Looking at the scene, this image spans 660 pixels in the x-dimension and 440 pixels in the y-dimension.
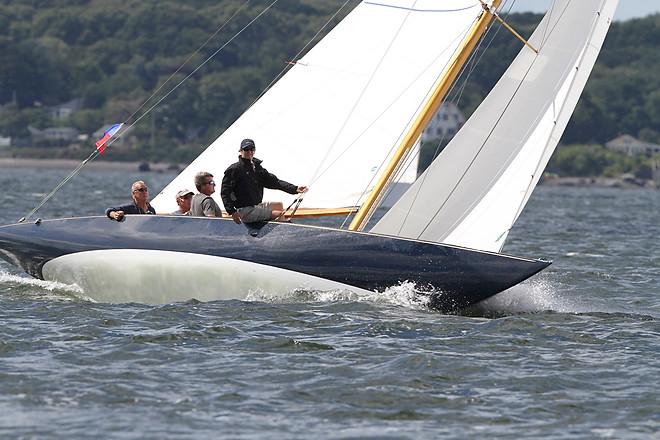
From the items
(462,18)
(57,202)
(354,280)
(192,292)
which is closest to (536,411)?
(354,280)

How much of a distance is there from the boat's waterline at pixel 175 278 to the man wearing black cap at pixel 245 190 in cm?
53

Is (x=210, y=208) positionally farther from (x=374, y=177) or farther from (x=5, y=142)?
(x=5, y=142)

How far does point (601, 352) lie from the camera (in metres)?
14.3

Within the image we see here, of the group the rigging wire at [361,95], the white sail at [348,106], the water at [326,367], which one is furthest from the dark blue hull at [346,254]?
the rigging wire at [361,95]

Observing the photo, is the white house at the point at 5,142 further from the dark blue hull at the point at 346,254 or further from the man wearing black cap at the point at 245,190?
the man wearing black cap at the point at 245,190

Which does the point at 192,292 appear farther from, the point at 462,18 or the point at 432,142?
the point at 432,142

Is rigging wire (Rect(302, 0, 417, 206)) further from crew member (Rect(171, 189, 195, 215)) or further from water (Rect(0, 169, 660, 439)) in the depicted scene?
water (Rect(0, 169, 660, 439))

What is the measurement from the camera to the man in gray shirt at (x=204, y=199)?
670 inches

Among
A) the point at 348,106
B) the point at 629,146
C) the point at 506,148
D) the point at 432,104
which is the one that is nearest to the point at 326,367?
the point at 432,104

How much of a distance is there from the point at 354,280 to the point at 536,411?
15.7 ft

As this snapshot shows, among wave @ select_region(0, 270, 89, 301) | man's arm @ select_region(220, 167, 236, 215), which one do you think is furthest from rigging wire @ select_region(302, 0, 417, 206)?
wave @ select_region(0, 270, 89, 301)

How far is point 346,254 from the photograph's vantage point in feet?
53.4

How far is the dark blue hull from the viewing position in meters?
16.1

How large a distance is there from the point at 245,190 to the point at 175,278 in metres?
1.27
